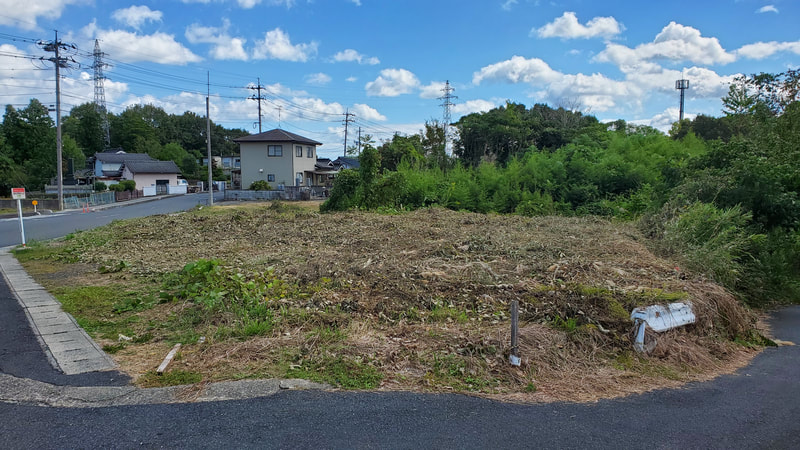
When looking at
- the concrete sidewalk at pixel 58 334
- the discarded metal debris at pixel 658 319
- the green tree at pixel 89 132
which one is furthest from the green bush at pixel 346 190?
the green tree at pixel 89 132

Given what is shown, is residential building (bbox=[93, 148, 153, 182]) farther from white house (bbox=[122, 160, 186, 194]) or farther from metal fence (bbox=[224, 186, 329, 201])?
metal fence (bbox=[224, 186, 329, 201])

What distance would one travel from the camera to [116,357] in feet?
12.8

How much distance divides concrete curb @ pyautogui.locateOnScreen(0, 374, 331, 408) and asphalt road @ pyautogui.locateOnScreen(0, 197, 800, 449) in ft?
0.26

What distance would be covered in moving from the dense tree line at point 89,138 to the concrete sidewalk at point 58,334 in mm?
36247

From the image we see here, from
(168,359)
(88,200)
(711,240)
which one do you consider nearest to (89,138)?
(88,200)

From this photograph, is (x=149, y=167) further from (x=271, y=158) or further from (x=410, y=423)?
(x=410, y=423)

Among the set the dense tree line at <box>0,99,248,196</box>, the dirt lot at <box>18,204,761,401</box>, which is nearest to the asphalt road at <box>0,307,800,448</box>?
the dirt lot at <box>18,204,761,401</box>

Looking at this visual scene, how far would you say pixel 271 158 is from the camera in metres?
38.1

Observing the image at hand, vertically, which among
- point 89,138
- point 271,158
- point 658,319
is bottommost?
point 658,319

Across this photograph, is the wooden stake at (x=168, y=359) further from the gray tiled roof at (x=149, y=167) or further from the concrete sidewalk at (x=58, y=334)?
the gray tiled roof at (x=149, y=167)

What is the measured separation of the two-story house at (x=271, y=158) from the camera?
37656 mm

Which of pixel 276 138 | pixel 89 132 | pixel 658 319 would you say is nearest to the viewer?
pixel 658 319

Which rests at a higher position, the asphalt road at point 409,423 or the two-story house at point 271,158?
the two-story house at point 271,158

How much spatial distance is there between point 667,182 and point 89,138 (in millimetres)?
63419
